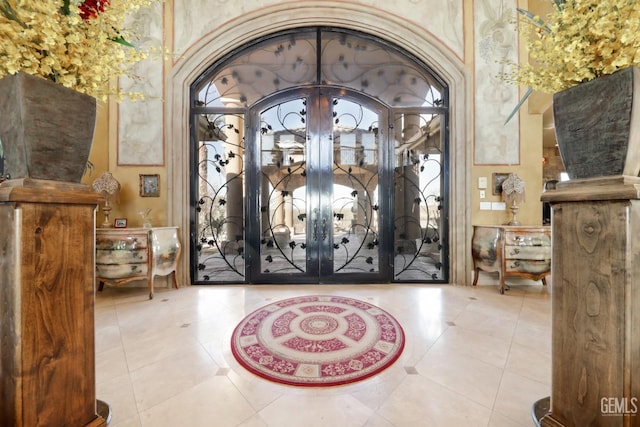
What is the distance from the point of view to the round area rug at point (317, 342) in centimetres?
175

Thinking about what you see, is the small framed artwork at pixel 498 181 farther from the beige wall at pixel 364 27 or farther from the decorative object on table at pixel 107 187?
the decorative object on table at pixel 107 187

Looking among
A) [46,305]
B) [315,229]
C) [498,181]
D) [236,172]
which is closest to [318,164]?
[315,229]

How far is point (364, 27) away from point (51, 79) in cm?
400

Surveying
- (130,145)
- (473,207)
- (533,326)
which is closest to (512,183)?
(473,207)

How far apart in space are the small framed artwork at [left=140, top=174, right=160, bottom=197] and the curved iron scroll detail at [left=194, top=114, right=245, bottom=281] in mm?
569

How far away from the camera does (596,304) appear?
999 millimetres

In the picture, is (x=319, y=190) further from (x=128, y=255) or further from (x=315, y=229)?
(x=128, y=255)

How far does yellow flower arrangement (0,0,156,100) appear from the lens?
3.19 feet

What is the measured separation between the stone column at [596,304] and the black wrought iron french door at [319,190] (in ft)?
9.12

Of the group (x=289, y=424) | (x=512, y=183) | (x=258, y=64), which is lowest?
(x=289, y=424)

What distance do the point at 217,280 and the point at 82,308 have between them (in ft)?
9.30

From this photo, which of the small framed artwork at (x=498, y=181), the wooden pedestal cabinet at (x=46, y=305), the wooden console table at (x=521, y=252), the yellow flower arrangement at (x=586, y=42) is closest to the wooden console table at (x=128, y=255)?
the wooden pedestal cabinet at (x=46, y=305)

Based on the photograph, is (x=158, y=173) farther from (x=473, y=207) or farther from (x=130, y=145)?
(x=473, y=207)

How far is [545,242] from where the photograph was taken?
3256 mm
